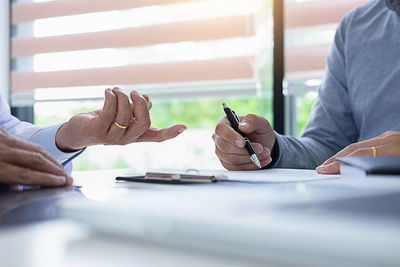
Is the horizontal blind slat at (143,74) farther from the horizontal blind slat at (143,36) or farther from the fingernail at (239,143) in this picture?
the fingernail at (239,143)

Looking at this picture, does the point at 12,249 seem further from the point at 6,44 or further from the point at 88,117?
the point at 6,44

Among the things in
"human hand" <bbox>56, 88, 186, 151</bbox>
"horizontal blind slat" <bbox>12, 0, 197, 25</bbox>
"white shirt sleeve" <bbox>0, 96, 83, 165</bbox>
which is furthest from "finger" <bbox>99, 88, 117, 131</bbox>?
"horizontal blind slat" <bbox>12, 0, 197, 25</bbox>

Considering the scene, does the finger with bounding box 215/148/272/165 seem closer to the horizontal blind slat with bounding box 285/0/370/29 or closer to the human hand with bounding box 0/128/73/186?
the human hand with bounding box 0/128/73/186

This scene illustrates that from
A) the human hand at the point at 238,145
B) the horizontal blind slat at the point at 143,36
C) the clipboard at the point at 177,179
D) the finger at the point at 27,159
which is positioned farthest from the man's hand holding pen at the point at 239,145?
the horizontal blind slat at the point at 143,36

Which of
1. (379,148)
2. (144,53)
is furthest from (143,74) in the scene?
(379,148)

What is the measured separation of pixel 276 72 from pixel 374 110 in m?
0.78

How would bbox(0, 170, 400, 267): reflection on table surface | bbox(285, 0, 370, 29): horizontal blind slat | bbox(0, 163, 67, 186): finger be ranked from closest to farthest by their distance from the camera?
1. bbox(0, 170, 400, 267): reflection on table surface
2. bbox(0, 163, 67, 186): finger
3. bbox(285, 0, 370, 29): horizontal blind slat

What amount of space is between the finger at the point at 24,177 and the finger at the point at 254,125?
443 millimetres

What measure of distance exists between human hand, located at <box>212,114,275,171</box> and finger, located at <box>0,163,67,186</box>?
0.41 m

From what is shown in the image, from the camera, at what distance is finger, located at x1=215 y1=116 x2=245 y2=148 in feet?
2.87

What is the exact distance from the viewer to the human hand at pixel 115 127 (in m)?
0.85

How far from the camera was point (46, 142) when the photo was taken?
944mm

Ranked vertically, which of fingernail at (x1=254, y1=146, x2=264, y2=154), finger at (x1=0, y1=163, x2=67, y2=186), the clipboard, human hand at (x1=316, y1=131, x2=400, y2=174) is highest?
finger at (x1=0, y1=163, x2=67, y2=186)

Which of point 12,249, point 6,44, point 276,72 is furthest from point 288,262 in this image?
point 6,44
